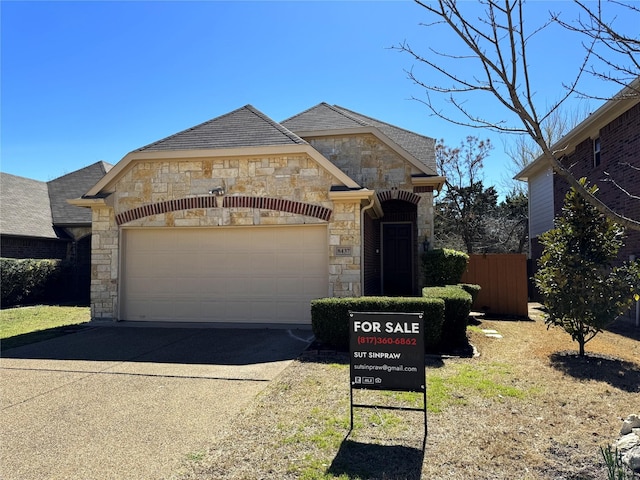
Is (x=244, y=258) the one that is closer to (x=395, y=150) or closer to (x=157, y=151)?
(x=157, y=151)

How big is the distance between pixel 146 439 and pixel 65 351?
4.86 metres

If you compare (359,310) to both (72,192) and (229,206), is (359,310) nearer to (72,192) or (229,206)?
(229,206)

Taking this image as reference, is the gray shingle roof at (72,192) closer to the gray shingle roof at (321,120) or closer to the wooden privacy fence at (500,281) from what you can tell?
the gray shingle roof at (321,120)

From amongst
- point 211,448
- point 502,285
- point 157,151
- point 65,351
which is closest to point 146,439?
point 211,448

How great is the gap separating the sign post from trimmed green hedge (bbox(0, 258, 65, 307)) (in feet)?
49.9

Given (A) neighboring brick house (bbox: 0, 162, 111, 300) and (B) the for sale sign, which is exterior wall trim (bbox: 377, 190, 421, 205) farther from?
(A) neighboring brick house (bbox: 0, 162, 111, 300)

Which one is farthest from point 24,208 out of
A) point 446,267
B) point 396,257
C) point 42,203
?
point 446,267

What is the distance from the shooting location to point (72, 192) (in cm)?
2000

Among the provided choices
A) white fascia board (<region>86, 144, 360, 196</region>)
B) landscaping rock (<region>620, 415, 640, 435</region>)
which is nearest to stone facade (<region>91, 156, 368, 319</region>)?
white fascia board (<region>86, 144, 360, 196</region>)

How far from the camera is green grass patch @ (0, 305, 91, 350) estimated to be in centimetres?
927

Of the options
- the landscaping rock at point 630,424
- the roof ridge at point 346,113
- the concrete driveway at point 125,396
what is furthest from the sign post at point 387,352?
the roof ridge at point 346,113

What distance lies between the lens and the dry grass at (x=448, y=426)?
11.7 feet

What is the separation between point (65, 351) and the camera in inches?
311

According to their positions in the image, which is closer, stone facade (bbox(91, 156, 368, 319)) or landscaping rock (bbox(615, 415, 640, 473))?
landscaping rock (bbox(615, 415, 640, 473))
